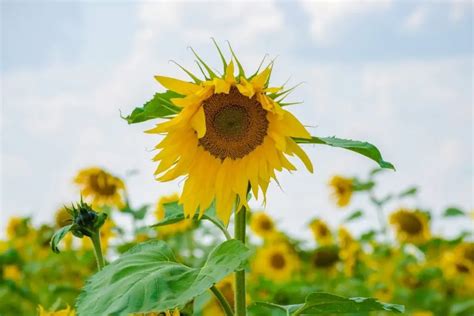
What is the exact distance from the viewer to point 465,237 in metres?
5.09

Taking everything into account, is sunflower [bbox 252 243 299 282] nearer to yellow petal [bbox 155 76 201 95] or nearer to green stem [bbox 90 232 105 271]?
green stem [bbox 90 232 105 271]

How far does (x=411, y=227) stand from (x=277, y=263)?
918mm

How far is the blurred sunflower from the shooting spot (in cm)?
507

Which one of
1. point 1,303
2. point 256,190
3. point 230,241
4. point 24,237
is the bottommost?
point 230,241

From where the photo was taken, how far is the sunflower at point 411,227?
502cm

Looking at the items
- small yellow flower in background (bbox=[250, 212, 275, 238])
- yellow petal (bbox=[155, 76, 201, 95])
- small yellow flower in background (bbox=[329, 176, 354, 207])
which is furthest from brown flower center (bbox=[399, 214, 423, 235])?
yellow petal (bbox=[155, 76, 201, 95])

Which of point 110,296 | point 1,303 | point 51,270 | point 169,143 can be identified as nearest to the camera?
point 110,296

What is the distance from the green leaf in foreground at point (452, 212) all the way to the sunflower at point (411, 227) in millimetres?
247

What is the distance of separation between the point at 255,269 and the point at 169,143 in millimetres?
3977

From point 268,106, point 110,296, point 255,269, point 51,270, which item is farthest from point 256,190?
point 255,269

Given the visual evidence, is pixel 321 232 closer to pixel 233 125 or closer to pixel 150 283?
pixel 233 125

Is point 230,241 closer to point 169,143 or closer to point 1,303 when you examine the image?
point 169,143

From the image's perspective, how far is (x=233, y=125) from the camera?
1631 millimetres

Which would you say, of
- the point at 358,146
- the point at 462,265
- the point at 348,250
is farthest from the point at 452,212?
the point at 358,146
